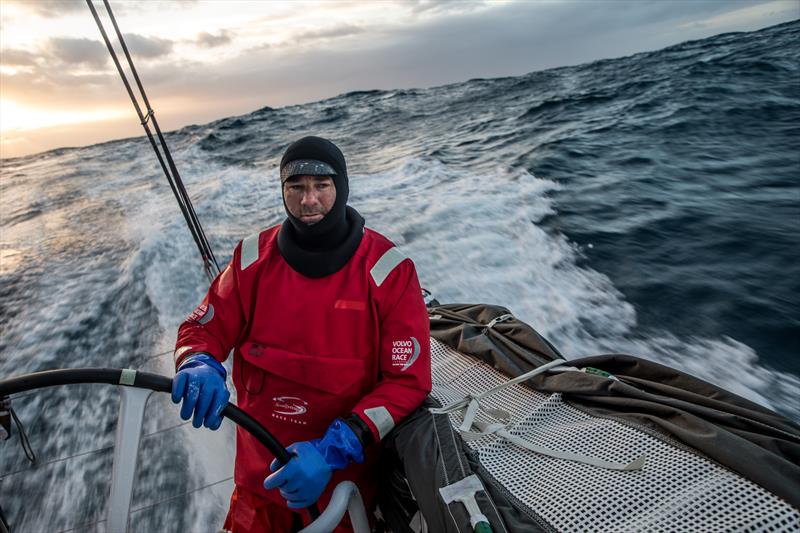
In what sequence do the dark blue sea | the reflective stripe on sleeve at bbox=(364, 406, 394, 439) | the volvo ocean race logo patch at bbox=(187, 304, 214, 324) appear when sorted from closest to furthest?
the reflective stripe on sleeve at bbox=(364, 406, 394, 439) < the volvo ocean race logo patch at bbox=(187, 304, 214, 324) < the dark blue sea

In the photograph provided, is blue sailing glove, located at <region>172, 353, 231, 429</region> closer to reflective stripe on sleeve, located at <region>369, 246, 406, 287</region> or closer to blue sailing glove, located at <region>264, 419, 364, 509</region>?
blue sailing glove, located at <region>264, 419, 364, 509</region>

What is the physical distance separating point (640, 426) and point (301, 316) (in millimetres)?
1120

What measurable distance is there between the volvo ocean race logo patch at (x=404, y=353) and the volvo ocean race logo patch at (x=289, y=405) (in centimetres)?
37

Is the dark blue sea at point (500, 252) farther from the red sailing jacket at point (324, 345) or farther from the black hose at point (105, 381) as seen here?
the black hose at point (105, 381)

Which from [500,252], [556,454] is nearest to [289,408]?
[556,454]

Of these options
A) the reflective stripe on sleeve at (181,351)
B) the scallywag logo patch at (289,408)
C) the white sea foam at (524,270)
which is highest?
the reflective stripe on sleeve at (181,351)

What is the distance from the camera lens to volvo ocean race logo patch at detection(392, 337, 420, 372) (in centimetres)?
157

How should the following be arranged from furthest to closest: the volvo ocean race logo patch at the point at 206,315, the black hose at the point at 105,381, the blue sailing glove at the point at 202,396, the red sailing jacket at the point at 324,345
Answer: the volvo ocean race logo patch at the point at 206,315
the red sailing jacket at the point at 324,345
the blue sailing glove at the point at 202,396
the black hose at the point at 105,381

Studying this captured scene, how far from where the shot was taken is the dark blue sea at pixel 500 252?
248 cm

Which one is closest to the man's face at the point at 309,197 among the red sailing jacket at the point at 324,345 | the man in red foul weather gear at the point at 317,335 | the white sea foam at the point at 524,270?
the man in red foul weather gear at the point at 317,335

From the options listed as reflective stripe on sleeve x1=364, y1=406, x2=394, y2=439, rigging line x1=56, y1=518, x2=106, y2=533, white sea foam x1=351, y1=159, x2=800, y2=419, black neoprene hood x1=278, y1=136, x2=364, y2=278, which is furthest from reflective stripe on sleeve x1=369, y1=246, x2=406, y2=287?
white sea foam x1=351, y1=159, x2=800, y2=419

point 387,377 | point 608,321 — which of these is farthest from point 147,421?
point 608,321

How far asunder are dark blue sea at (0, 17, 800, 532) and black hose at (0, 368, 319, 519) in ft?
3.54

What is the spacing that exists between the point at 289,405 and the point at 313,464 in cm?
34
